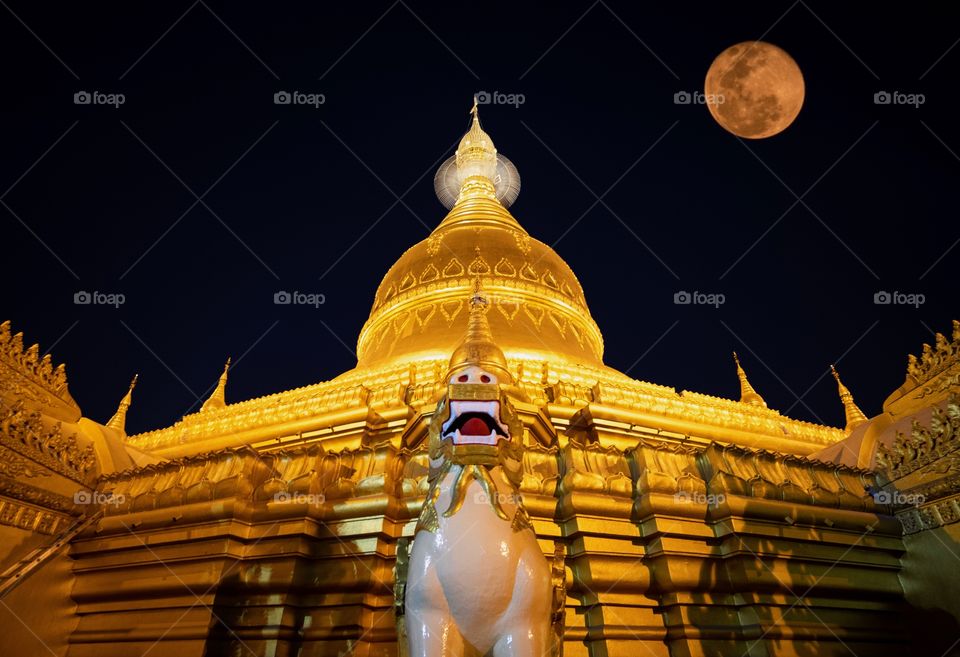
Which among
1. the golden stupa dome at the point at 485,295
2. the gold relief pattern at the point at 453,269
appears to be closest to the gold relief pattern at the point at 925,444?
the golden stupa dome at the point at 485,295

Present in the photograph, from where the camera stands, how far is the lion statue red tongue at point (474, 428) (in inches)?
126

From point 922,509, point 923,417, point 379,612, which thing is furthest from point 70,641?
point 923,417

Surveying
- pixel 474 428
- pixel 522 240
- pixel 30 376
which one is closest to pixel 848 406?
pixel 522 240

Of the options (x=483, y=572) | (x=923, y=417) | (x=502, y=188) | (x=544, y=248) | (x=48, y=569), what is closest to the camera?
(x=483, y=572)

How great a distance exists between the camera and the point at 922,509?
5.13 metres

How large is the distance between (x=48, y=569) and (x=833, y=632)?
24.1 feet

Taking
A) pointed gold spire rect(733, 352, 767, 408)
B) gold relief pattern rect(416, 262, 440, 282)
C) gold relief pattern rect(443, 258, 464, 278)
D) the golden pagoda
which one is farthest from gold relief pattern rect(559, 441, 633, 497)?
pointed gold spire rect(733, 352, 767, 408)

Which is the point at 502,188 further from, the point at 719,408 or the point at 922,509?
the point at 922,509

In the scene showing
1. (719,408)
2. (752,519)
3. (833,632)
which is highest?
(719,408)

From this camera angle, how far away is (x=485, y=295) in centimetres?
1093

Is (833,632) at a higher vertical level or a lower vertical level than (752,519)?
lower

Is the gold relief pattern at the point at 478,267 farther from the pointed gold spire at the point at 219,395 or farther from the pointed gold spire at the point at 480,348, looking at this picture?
the pointed gold spire at the point at 219,395

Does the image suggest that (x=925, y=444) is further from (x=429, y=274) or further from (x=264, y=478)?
(x=429, y=274)

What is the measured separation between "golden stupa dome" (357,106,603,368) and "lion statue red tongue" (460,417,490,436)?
6.28 metres
